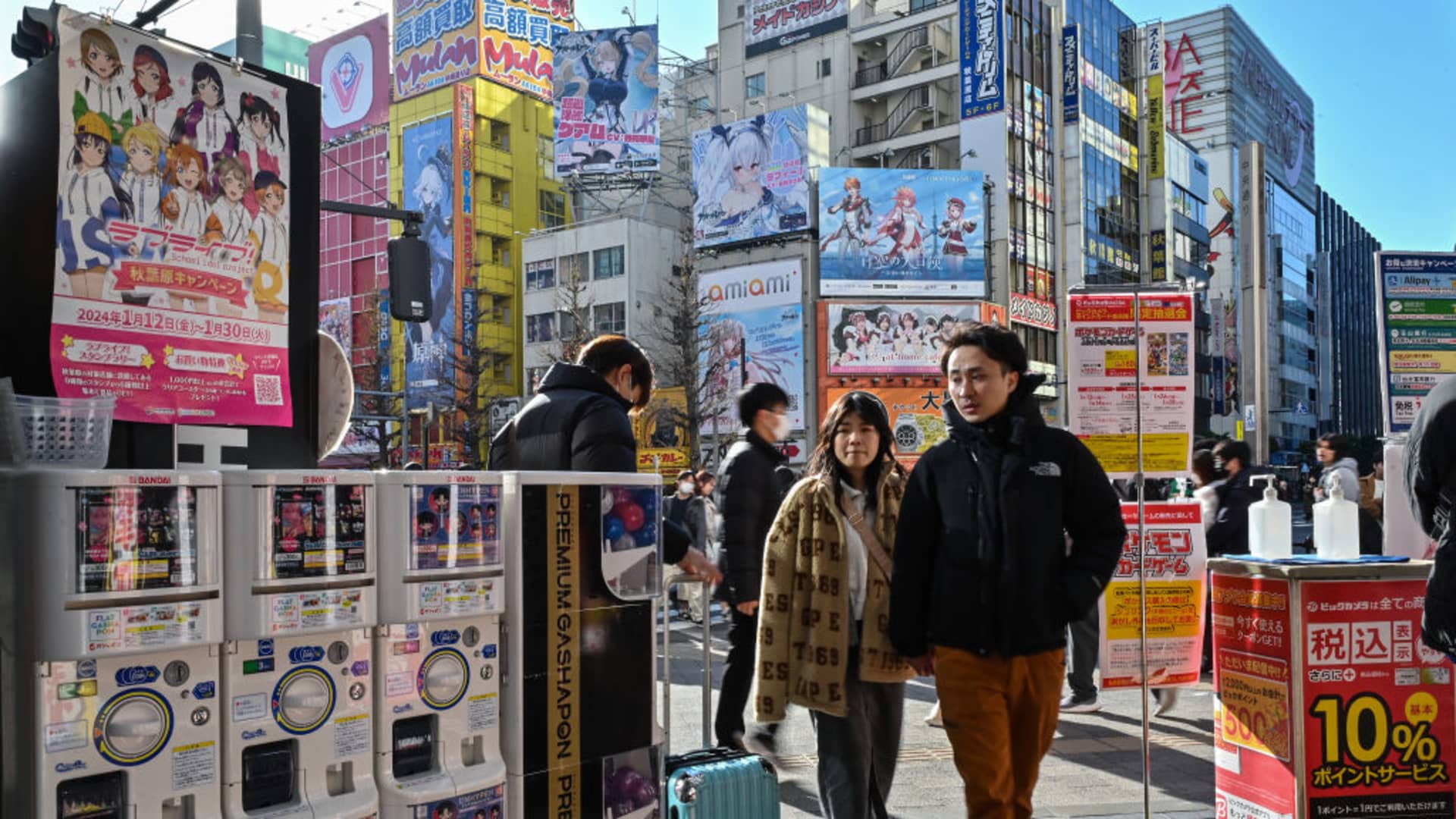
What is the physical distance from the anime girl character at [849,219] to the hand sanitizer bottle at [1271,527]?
37.2 m

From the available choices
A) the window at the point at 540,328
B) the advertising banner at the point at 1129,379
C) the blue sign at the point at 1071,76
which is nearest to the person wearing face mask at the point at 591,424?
A: the advertising banner at the point at 1129,379

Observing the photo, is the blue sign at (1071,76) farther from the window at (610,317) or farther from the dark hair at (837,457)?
the dark hair at (837,457)

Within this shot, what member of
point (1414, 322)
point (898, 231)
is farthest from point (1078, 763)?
point (898, 231)

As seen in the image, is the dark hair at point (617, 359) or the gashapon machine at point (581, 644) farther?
Result: the dark hair at point (617, 359)

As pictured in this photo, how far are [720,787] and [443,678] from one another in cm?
121

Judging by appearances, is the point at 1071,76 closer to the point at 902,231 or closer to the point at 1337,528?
the point at 902,231

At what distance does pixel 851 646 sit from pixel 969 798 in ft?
2.35

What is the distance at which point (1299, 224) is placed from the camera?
98.6 meters

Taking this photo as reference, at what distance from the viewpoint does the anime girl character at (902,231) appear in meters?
41.2

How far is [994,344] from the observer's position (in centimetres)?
377

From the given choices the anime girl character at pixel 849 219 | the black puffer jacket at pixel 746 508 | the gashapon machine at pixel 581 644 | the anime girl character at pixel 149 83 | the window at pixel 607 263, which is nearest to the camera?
the gashapon machine at pixel 581 644

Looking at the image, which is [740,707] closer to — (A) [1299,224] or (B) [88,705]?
(B) [88,705]

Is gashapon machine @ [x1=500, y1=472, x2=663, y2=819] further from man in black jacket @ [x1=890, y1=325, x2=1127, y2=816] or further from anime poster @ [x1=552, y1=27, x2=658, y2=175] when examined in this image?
anime poster @ [x1=552, y1=27, x2=658, y2=175]

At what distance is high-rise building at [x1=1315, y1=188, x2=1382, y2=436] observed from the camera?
108000 millimetres
